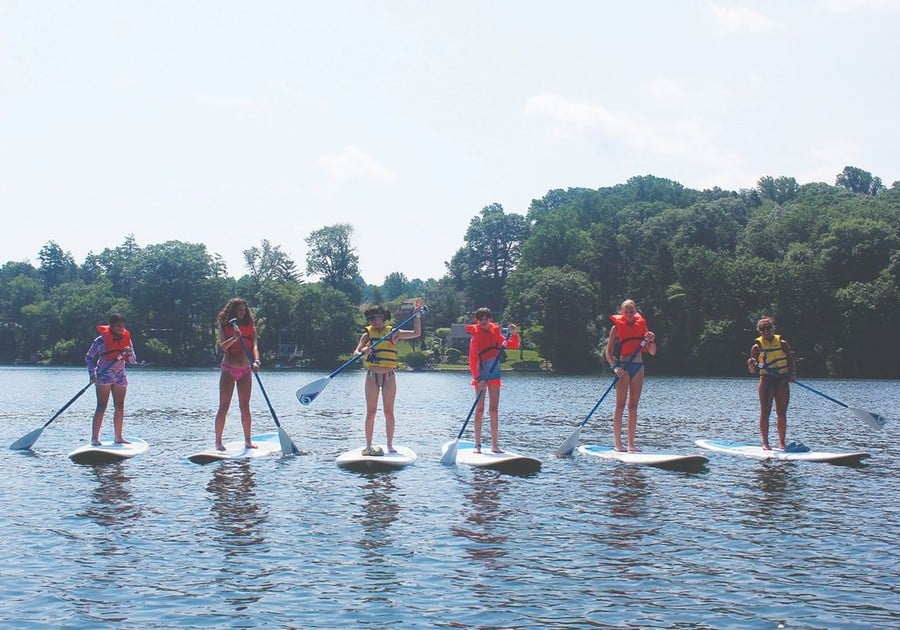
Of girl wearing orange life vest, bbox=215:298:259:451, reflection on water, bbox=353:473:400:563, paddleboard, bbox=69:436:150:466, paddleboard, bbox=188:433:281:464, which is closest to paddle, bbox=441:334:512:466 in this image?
reflection on water, bbox=353:473:400:563

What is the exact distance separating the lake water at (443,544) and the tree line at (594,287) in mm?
63756

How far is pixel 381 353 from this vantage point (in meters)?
15.7

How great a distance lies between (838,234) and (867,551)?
257 feet

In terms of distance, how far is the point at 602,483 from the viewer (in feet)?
48.6

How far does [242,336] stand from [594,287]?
84.2m

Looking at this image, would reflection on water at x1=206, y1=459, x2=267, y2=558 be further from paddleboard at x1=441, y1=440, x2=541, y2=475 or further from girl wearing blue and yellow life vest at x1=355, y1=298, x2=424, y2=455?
paddleboard at x1=441, y1=440, x2=541, y2=475

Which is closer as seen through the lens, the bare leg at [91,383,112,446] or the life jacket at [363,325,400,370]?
the life jacket at [363,325,400,370]

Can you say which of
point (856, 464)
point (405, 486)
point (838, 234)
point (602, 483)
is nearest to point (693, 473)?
point (602, 483)

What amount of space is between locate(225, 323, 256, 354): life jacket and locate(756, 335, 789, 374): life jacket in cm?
933

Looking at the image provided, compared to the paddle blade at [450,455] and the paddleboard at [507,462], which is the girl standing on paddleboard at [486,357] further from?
Answer: the paddle blade at [450,455]

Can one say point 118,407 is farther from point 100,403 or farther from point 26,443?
point 26,443

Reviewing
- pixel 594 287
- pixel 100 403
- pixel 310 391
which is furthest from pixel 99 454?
pixel 594 287

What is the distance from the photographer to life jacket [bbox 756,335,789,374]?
1737 centimetres

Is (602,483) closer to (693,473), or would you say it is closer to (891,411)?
(693,473)
